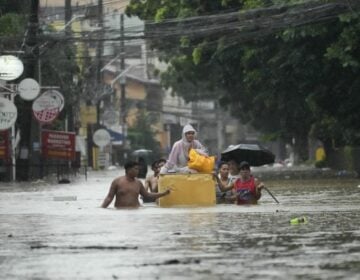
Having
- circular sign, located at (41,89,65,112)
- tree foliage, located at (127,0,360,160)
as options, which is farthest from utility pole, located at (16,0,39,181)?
tree foliage, located at (127,0,360,160)

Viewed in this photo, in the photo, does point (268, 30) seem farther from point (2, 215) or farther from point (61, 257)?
point (61, 257)

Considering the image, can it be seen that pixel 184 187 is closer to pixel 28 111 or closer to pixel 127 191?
pixel 127 191

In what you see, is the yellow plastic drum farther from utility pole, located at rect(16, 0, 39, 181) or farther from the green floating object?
utility pole, located at rect(16, 0, 39, 181)

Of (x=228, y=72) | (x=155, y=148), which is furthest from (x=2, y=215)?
(x=155, y=148)

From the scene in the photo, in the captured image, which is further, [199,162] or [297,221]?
[199,162]

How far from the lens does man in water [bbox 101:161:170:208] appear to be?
19.0 m

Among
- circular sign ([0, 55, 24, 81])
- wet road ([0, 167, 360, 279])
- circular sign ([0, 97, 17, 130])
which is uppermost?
circular sign ([0, 55, 24, 81])

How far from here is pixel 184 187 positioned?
19.5 m

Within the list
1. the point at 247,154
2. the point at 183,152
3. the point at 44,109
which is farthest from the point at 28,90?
the point at 183,152

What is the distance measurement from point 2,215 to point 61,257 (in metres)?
8.15

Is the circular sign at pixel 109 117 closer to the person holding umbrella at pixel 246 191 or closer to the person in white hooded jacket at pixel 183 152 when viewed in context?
the person holding umbrella at pixel 246 191

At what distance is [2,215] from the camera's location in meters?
18.5

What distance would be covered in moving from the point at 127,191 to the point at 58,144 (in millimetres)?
23286

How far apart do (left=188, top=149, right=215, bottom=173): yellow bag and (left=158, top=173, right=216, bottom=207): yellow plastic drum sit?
0.13 m
